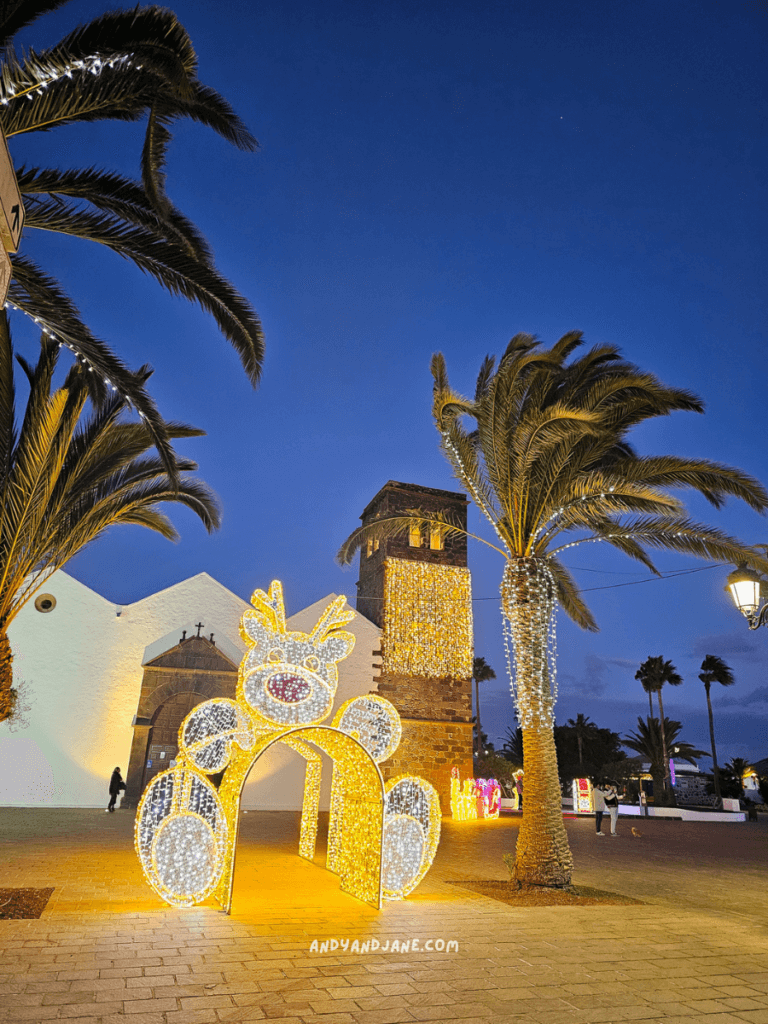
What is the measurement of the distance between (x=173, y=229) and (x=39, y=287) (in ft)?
4.26

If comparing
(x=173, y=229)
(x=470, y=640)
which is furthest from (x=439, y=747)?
(x=173, y=229)

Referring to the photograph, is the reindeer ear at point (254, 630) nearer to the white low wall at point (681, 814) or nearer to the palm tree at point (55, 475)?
the palm tree at point (55, 475)

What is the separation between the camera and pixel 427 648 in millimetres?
21812

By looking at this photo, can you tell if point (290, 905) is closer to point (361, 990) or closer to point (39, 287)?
point (361, 990)

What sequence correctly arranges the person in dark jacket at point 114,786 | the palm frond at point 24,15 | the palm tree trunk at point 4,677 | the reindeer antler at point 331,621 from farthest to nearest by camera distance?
the person in dark jacket at point 114,786, the reindeer antler at point 331,621, the palm tree trunk at point 4,677, the palm frond at point 24,15

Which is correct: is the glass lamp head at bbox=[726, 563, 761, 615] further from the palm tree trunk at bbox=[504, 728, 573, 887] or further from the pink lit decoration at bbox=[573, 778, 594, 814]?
the pink lit decoration at bbox=[573, 778, 594, 814]

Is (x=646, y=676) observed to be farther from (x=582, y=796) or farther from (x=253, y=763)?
(x=253, y=763)

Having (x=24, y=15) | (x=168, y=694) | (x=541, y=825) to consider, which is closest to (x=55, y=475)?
(x=24, y=15)

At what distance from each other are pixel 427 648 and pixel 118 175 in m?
17.9

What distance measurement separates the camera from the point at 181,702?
752 inches

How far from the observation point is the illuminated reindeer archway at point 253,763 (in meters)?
6.68

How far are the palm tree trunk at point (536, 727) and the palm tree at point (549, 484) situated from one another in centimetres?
1

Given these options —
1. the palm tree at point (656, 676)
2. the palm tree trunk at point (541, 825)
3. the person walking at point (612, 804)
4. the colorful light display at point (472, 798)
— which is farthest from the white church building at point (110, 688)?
the palm tree at point (656, 676)
